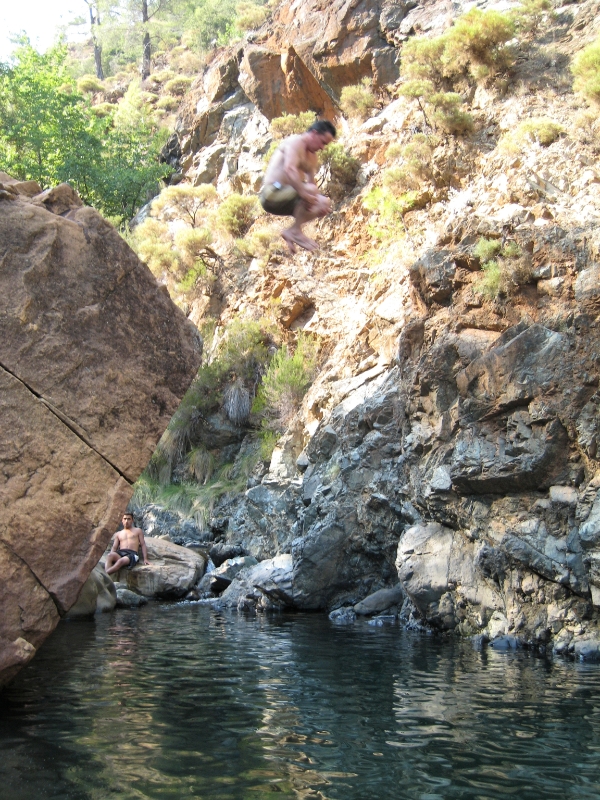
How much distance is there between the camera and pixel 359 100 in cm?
2119

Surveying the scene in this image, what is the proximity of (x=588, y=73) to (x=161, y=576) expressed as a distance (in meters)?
13.5

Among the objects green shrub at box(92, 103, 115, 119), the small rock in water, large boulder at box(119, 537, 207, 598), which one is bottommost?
the small rock in water

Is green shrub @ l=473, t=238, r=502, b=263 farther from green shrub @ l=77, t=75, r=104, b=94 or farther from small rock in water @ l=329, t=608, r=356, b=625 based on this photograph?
green shrub @ l=77, t=75, r=104, b=94

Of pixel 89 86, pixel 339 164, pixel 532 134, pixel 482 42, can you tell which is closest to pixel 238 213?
pixel 339 164

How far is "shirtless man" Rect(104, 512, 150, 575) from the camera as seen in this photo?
533 inches

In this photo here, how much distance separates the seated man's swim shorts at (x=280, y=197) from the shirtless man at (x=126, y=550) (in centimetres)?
828

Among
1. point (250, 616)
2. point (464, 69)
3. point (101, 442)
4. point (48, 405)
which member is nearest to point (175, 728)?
point (101, 442)

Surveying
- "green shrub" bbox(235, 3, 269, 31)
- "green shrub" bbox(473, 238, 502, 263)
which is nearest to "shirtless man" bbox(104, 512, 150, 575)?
"green shrub" bbox(473, 238, 502, 263)

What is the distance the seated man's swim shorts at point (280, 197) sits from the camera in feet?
23.0

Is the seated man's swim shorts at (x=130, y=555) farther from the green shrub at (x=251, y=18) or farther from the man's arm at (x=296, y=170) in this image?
the green shrub at (x=251, y=18)

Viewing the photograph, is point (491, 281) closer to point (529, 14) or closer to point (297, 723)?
point (297, 723)

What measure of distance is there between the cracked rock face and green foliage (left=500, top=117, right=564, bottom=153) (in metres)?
11.8

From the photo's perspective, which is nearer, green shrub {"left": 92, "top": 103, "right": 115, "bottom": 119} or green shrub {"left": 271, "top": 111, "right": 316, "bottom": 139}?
green shrub {"left": 271, "top": 111, "right": 316, "bottom": 139}

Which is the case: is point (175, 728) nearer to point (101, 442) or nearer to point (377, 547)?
point (101, 442)
